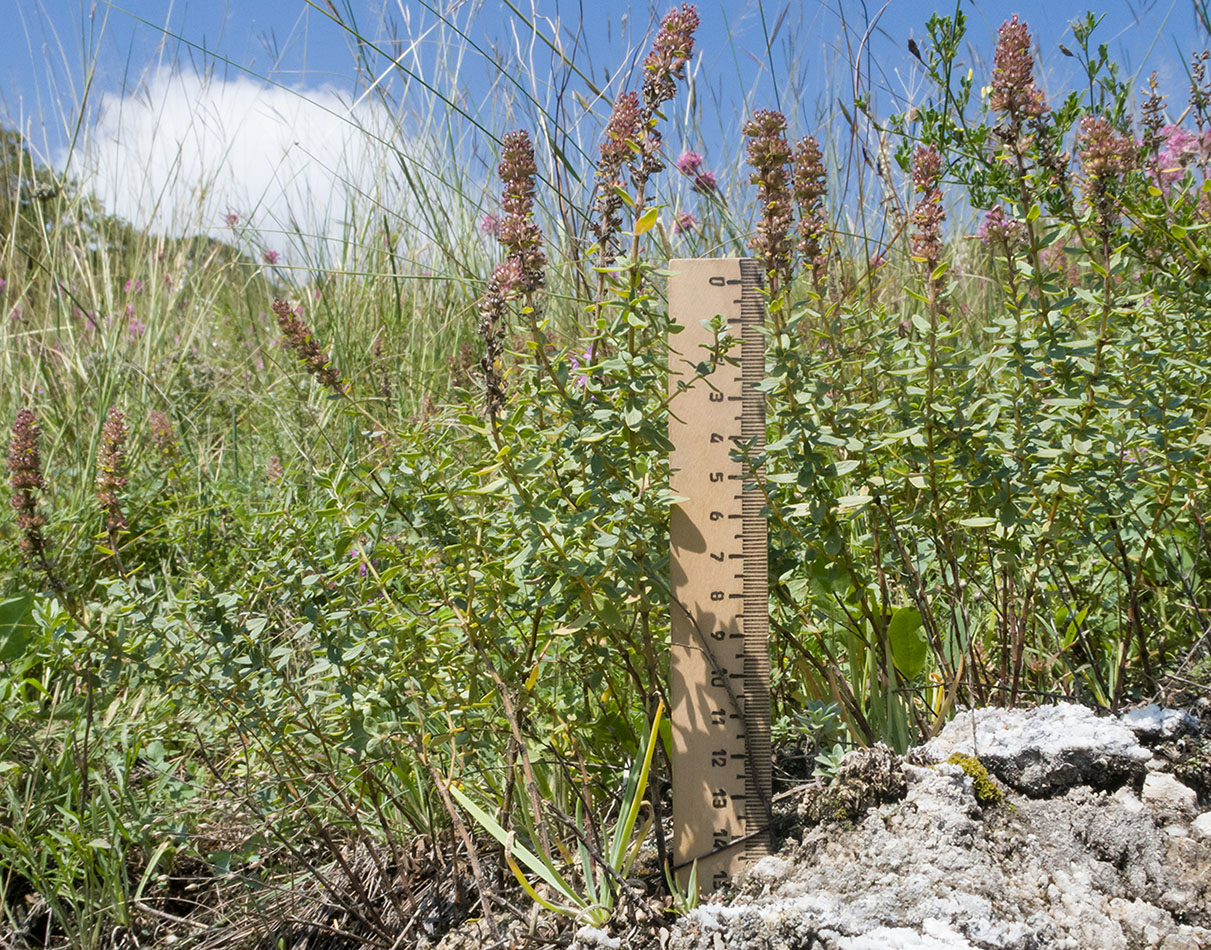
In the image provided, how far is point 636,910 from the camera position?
1506 millimetres

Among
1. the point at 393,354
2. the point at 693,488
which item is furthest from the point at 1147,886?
the point at 393,354

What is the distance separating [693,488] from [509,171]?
677 millimetres

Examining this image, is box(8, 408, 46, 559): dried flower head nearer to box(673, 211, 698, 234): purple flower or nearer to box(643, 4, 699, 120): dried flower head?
box(643, 4, 699, 120): dried flower head

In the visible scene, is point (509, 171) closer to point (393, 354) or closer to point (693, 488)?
point (693, 488)

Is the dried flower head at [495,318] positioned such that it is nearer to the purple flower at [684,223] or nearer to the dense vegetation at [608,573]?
the dense vegetation at [608,573]

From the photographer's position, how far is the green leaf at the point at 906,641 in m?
2.05

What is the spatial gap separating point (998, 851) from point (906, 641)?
24.8 inches

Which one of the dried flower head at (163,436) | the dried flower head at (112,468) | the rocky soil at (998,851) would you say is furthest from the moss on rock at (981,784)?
the dried flower head at (163,436)

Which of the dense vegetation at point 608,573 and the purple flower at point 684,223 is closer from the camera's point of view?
the dense vegetation at point 608,573

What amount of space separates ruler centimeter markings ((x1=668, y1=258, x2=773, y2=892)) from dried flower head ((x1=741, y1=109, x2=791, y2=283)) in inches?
2.9

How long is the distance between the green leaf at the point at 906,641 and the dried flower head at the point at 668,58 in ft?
3.86

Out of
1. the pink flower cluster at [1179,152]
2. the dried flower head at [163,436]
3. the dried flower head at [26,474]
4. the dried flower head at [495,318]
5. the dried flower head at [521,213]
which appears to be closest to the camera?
the dried flower head at [495,318]

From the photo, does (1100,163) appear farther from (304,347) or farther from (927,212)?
(304,347)

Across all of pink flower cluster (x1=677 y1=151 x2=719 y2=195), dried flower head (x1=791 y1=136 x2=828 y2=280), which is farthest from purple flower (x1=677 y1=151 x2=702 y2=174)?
dried flower head (x1=791 y1=136 x2=828 y2=280)
